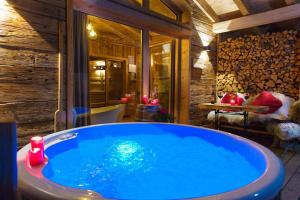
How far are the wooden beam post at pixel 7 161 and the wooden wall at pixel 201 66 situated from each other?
400 cm

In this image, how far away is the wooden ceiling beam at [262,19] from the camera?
3818 mm

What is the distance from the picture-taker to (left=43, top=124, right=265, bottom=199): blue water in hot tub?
1679 millimetres

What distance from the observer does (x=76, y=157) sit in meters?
2.22

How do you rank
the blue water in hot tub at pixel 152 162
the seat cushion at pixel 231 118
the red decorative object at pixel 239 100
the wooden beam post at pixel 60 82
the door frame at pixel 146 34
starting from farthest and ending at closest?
the red decorative object at pixel 239 100 < the seat cushion at pixel 231 118 < the door frame at pixel 146 34 < the wooden beam post at pixel 60 82 < the blue water in hot tub at pixel 152 162

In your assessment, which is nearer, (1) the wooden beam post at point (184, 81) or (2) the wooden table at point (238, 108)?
(2) the wooden table at point (238, 108)

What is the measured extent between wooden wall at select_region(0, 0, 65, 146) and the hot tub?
485 millimetres

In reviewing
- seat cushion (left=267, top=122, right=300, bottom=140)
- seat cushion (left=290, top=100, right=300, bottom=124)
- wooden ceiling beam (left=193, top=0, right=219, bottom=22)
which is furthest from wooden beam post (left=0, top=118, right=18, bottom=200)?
wooden ceiling beam (left=193, top=0, right=219, bottom=22)

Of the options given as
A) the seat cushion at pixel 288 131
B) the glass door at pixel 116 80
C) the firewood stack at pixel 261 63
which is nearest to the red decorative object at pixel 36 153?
the glass door at pixel 116 80

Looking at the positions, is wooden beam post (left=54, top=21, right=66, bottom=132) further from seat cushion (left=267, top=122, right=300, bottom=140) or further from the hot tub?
seat cushion (left=267, top=122, right=300, bottom=140)

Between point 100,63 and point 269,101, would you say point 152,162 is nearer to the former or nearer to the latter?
point 100,63

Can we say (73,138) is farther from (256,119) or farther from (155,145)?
(256,119)

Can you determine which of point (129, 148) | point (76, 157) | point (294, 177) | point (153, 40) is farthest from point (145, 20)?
point (294, 177)

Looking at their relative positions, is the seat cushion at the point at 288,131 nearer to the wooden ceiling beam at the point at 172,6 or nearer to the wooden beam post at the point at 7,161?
the wooden ceiling beam at the point at 172,6

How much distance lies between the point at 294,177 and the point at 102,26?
3.22m
